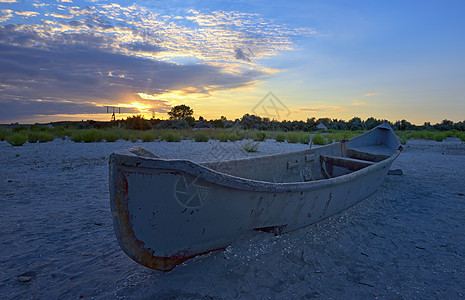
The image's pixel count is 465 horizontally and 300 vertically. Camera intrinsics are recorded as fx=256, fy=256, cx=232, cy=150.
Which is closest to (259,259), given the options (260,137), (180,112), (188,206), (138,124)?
(188,206)

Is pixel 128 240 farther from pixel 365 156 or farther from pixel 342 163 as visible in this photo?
pixel 365 156

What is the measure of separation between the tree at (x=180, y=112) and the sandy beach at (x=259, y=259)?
4458 centimetres

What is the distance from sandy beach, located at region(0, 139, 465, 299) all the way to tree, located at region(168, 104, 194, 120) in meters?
44.6

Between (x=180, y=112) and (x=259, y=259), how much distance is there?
4735cm

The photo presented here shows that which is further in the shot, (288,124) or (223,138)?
(288,124)

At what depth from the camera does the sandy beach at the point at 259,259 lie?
2117 millimetres

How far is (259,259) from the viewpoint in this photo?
8.35ft

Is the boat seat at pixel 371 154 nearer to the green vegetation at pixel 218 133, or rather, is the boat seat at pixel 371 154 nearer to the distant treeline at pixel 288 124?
the green vegetation at pixel 218 133

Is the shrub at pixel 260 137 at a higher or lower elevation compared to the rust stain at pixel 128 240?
higher

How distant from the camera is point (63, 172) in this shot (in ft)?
20.7

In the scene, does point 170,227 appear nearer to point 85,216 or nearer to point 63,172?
point 85,216

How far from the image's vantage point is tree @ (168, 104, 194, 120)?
157 ft

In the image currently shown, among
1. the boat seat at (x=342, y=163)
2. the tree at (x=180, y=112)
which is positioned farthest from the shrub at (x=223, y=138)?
the tree at (x=180, y=112)

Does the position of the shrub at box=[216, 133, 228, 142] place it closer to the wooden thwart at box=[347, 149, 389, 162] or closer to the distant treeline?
the wooden thwart at box=[347, 149, 389, 162]
